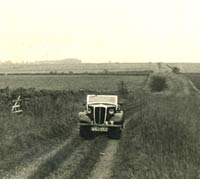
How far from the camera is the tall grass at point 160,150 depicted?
13297 millimetres

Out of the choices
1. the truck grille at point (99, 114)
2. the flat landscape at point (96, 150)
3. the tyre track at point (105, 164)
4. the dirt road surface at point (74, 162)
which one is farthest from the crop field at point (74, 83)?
the tyre track at point (105, 164)

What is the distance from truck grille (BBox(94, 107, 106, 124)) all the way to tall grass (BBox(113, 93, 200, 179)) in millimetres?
1436

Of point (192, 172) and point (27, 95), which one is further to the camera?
point (27, 95)

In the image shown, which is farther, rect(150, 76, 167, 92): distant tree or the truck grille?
rect(150, 76, 167, 92): distant tree

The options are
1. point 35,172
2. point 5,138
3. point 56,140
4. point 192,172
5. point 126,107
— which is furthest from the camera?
point 126,107

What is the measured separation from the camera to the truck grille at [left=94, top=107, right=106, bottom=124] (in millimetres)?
21781

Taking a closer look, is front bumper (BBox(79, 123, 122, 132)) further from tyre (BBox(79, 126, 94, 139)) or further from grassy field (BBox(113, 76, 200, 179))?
grassy field (BBox(113, 76, 200, 179))

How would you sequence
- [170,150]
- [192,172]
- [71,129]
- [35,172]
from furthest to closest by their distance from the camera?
[71,129] → [170,150] → [35,172] → [192,172]

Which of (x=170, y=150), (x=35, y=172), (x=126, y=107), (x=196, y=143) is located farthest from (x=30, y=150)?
(x=126, y=107)

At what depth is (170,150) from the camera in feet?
56.3

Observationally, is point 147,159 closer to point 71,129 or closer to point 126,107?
point 71,129

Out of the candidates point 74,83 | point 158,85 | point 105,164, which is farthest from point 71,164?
point 74,83

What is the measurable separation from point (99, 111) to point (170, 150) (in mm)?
5507

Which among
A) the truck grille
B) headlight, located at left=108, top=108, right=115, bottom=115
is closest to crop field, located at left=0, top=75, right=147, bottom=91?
headlight, located at left=108, top=108, right=115, bottom=115
